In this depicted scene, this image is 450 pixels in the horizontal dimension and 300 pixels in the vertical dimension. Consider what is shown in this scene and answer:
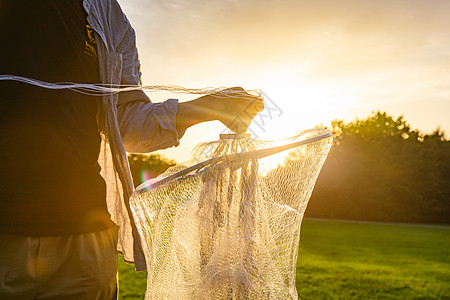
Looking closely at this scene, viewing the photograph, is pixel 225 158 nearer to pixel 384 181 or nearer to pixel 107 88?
pixel 107 88

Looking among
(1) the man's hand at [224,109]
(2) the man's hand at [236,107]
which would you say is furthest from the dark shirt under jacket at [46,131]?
(2) the man's hand at [236,107]

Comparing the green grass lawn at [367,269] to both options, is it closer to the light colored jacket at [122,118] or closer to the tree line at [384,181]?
the light colored jacket at [122,118]

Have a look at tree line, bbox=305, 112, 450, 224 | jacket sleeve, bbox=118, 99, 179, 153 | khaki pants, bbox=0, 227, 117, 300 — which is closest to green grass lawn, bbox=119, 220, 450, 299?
khaki pants, bbox=0, 227, 117, 300

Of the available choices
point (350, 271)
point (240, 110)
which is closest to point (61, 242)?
point (240, 110)

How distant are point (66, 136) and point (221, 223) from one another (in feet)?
2.19

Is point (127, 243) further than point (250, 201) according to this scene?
Yes

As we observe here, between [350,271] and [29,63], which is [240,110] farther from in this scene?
[350,271]

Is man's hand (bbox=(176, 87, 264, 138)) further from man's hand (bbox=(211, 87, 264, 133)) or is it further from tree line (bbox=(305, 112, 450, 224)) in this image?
tree line (bbox=(305, 112, 450, 224))

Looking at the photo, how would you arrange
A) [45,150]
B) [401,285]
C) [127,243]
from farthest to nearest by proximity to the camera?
[401,285]
[127,243]
[45,150]

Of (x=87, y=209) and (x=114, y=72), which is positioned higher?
(x=114, y=72)

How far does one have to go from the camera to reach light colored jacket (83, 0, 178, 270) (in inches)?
68.5

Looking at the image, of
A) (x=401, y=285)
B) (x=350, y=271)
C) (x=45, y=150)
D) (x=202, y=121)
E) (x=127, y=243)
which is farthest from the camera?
(x=350, y=271)

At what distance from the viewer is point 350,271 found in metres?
10.6

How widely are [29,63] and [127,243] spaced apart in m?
0.87
